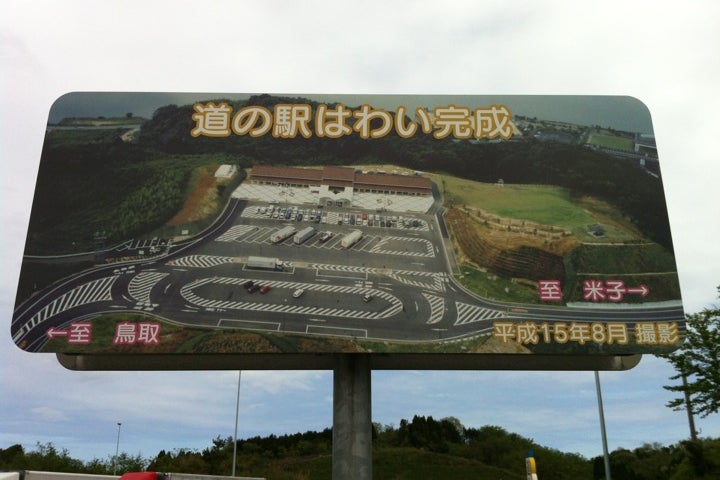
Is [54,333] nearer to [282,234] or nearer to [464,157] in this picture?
[282,234]

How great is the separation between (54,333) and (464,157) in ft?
27.5

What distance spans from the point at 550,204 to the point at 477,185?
146cm

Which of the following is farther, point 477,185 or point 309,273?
point 477,185

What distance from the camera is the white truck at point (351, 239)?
37.6 ft

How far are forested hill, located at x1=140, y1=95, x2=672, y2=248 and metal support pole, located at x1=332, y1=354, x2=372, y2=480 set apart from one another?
4.06 meters

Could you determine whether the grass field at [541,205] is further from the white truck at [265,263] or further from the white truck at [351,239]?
the white truck at [265,263]

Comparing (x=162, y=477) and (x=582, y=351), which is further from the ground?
(x=582, y=351)

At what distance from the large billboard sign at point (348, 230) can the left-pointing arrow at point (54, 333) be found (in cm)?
4

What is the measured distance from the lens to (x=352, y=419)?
10.9 metres

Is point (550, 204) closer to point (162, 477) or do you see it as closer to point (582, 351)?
point (582, 351)

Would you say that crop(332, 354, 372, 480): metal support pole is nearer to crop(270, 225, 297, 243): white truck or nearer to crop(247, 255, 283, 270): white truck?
crop(247, 255, 283, 270): white truck

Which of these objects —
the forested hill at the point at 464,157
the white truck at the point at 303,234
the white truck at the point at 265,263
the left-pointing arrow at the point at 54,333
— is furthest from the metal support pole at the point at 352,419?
the left-pointing arrow at the point at 54,333

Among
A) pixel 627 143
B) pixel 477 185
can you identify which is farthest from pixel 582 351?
pixel 627 143

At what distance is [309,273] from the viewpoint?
11.2 metres
